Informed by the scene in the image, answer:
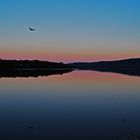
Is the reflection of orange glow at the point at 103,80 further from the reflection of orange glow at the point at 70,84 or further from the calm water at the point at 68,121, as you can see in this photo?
the calm water at the point at 68,121

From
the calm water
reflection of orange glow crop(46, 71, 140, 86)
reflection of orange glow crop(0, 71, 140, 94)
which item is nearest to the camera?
the calm water

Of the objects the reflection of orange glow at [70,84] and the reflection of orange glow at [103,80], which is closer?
the reflection of orange glow at [70,84]

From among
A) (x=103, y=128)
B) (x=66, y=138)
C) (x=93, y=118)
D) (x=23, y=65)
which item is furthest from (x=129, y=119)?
(x=23, y=65)

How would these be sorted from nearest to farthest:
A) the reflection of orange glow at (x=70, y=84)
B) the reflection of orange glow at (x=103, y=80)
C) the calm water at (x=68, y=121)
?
the calm water at (x=68, y=121) → the reflection of orange glow at (x=70, y=84) → the reflection of orange glow at (x=103, y=80)

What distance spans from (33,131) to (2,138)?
3.68 feet

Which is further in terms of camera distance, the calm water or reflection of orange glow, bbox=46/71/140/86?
reflection of orange glow, bbox=46/71/140/86

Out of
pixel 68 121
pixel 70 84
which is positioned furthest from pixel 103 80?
pixel 68 121

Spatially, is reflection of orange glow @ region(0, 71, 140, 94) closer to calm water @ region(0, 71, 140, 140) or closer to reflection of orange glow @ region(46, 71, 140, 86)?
reflection of orange glow @ region(46, 71, 140, 86)

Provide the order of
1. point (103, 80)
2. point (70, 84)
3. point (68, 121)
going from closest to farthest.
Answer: point (68, 121) → point (70, 84) → point (103, 80)

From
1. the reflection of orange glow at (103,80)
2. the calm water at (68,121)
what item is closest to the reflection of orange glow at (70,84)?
the reflection of orange glow at (103,80)

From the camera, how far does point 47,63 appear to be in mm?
135250

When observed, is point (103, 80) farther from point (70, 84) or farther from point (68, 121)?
point (68, 121)

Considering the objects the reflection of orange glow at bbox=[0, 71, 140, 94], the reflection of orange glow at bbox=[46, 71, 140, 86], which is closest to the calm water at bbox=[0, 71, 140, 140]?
the reflection of orange glow at bbox=[0, 71, 140, 94]

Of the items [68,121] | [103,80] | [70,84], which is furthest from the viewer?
[103,80]
